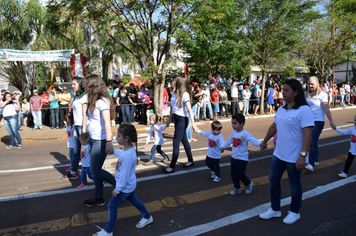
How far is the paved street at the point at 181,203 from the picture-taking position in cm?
397

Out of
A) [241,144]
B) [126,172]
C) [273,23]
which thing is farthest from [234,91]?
[126,172]

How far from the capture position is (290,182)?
13.2 ft

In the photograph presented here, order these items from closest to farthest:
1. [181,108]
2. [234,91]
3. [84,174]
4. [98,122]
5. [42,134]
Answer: [98,122]
[84,174]
[181,108]
[42,134]
[234,91]

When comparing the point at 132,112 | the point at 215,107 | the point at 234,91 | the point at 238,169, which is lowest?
the point at 238,169

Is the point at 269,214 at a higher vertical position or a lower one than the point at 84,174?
lower

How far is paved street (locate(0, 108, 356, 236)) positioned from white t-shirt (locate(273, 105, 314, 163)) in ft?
3.18

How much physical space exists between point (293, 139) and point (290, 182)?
23.9 inches

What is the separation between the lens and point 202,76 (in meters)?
22.2

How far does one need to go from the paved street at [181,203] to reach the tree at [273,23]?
11.5 meters

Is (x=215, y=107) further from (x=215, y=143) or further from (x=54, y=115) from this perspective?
(x=215, y=143)

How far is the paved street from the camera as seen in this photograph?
13.0ft

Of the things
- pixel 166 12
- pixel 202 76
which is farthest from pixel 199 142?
pixel 202 76

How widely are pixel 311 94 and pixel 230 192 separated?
2.89m

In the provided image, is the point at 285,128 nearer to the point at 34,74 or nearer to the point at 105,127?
the point at 105,127
